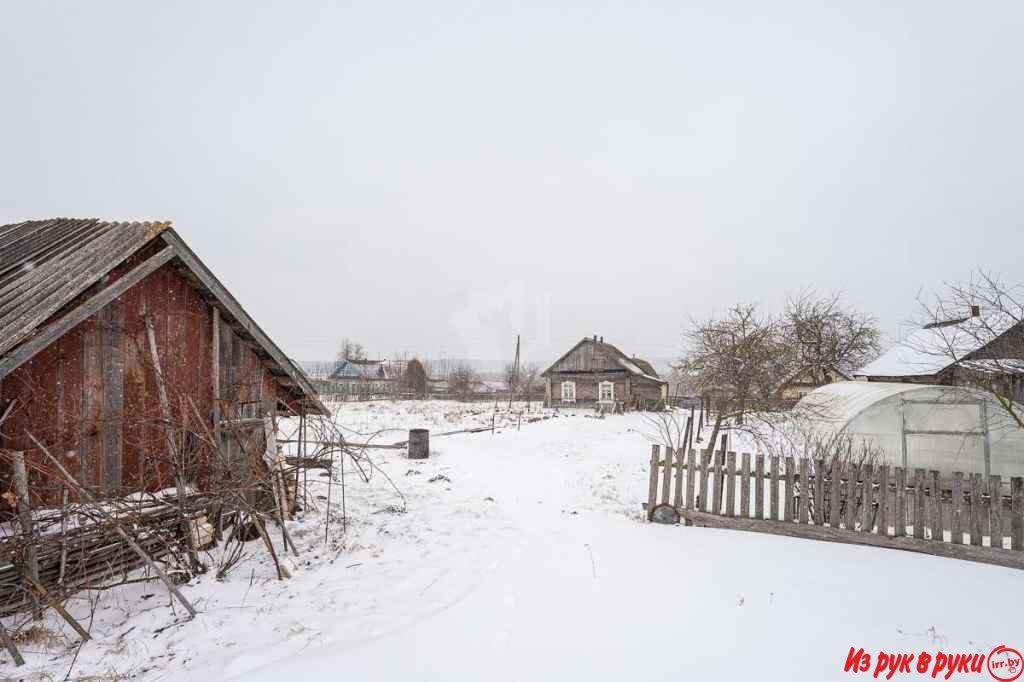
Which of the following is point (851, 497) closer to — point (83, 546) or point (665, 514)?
point (665, 514)

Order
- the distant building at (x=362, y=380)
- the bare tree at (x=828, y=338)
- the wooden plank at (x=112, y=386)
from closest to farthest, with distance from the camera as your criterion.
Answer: the wooden plank at (x=112, y=386)
the bare tree at (x=828, y=338)
the distant building at (x=362, y=380)

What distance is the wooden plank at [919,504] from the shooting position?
20.2 feet

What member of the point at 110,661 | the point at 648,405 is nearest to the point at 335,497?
the point at 110,661

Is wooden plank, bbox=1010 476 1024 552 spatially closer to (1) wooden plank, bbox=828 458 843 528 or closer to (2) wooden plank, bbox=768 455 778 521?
(1) wooden plank, bbox=828 458 843 528

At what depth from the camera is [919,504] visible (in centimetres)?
618

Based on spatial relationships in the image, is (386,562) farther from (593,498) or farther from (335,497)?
(593,498)

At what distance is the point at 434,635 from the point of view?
13.9ft

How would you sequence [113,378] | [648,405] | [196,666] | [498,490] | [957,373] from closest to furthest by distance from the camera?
[196,666] < [113,378] < [498,490] < [957,373] < [648,405]

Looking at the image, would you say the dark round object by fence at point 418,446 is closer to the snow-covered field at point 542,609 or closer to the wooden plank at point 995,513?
the snow-covered field at point 542,609

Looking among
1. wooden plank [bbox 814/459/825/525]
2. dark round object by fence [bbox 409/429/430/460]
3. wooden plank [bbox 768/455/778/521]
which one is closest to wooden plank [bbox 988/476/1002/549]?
wooden plank [bbox 814/459/825/525]

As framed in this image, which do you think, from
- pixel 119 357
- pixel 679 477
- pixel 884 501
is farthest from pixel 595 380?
pixel 119 357

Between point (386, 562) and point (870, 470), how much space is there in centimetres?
643

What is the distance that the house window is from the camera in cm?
3800

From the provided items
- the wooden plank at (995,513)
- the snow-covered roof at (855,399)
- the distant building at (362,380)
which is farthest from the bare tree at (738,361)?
the distant building at (362,380)
